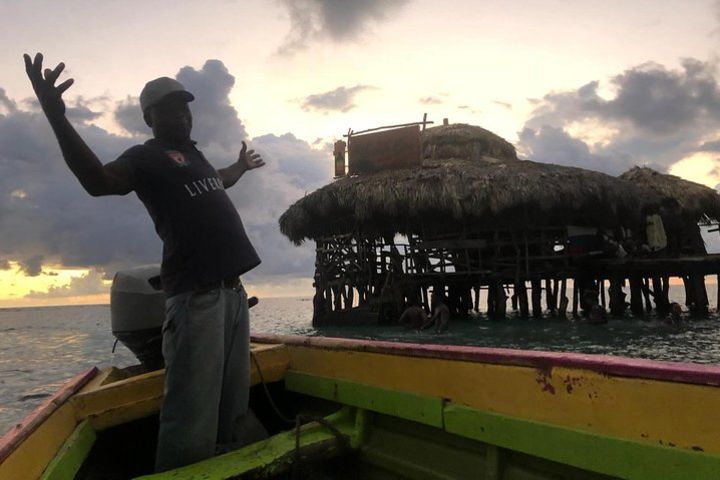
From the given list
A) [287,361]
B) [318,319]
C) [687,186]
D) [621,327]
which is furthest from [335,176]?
[287,361]

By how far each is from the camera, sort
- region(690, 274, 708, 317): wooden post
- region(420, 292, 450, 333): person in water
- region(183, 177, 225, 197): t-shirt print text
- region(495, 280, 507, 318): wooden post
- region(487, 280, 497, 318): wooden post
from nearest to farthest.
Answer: region(183, 177, 225, 197): t-shirt print text
region(420, 292, 450, 333): person in water
region(690, 274, 708, 317): wooden post
region(495, 280, 507, 318): wooden post
region(487, 280, 497, 318): wooden post

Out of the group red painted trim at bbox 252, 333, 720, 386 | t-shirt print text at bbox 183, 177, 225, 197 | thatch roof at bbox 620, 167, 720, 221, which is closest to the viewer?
red painted trim at bbox 252, 333, 720, 386

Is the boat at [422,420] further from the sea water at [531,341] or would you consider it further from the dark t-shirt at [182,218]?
the sea water at [531,341]

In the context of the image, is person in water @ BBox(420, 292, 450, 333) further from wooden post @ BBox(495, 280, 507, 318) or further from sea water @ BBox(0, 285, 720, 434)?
wooden post @ BBox(495, 280, 507, 318)

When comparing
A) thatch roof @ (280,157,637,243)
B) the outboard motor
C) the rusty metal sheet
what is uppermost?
the rusty metal sheet

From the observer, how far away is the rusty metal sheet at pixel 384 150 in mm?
17938

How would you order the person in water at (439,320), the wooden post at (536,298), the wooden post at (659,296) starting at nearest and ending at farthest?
the person in water at (439,320) < the wooden post at (536,298) < the wooden post at (659,296)

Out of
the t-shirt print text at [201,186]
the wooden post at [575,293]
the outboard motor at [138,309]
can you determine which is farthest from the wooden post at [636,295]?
the t-shirt print text at [201,186]

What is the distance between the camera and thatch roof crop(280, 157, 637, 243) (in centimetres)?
1449

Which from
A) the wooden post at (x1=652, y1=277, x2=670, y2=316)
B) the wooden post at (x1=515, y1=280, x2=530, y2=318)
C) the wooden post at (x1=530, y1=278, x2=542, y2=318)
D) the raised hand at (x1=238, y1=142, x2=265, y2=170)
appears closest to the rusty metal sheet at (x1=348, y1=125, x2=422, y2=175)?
the wooden post at (x1=515, y1=280, x2=530, y2=318)

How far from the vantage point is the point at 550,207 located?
14.6 meters

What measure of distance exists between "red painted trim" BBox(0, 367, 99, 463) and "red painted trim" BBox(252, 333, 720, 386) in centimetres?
146

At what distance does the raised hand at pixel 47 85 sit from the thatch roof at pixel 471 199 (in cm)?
1298

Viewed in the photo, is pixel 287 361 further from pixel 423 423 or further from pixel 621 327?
pixel 621 327
